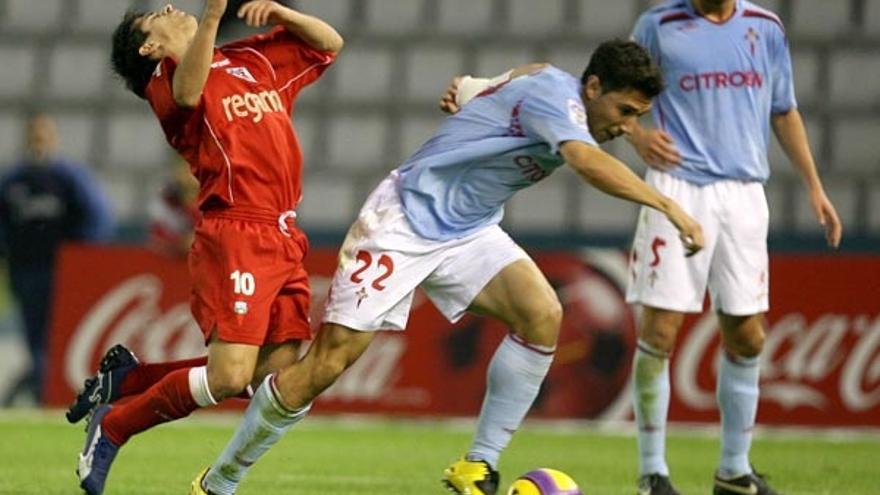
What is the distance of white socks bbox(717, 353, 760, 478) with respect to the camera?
7.61 m

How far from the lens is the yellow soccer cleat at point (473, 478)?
673 centimetres

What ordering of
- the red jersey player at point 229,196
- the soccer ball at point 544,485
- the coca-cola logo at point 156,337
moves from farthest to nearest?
the coca-cola logo at point 156,337 < the red jersey player at point 229,196 < the soccer ball at point 544,485

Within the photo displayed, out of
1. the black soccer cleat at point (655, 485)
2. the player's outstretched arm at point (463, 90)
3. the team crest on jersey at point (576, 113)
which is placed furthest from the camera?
the black soccer cleat at point (655, 485)

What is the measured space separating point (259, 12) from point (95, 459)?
172 centimetres

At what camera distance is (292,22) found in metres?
7.02

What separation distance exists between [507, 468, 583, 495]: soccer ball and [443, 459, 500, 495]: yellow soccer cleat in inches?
12.9

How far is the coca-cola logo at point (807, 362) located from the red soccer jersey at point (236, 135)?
5.52m

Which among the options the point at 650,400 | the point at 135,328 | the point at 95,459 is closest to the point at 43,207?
the point at 135,328

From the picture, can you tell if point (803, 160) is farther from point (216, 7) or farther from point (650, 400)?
point (216, 7)

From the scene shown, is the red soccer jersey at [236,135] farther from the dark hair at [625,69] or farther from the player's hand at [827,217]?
the player's hand at [827,217]

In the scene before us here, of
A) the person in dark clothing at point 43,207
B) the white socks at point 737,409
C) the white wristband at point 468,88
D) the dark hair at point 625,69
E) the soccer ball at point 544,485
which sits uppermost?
the dark hair at point 625,69

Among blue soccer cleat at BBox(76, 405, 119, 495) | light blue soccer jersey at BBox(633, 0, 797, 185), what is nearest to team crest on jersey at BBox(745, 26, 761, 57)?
light blue soccer jersey at BBox(633, 0, 797, 185)

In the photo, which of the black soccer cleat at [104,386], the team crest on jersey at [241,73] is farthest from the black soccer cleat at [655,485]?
the team crest on jersey at [241,73]

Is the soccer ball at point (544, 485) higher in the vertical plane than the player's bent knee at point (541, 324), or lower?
lower
